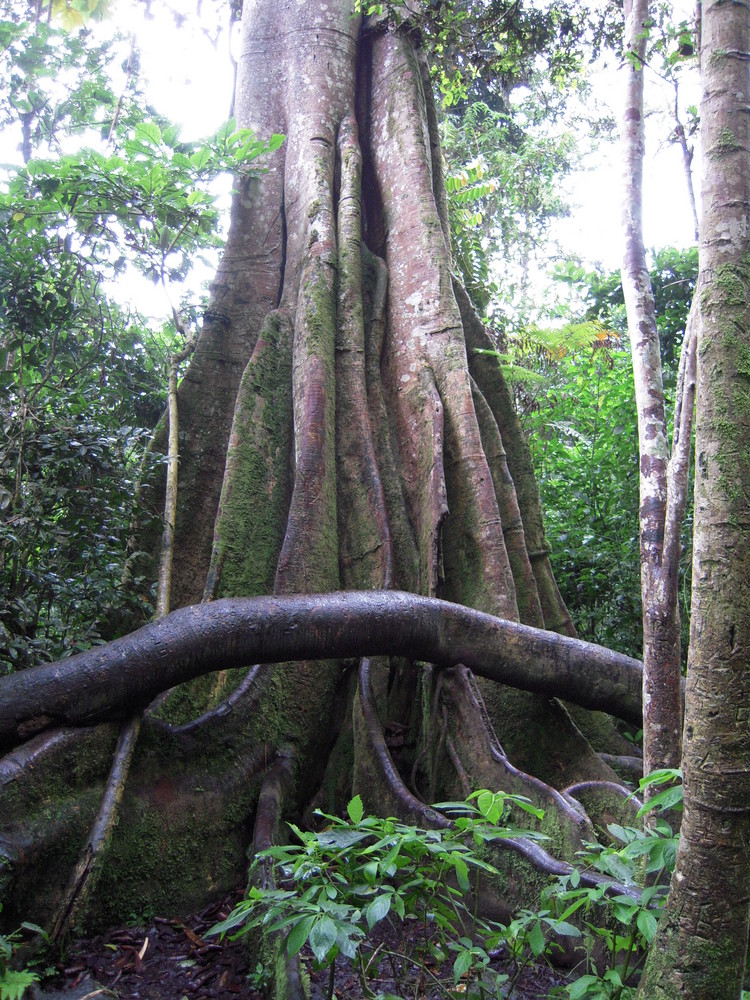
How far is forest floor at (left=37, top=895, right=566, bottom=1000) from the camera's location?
9.16 ft

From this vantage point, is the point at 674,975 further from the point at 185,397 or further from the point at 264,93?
the point at 264,93

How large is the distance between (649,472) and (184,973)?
2.88 m

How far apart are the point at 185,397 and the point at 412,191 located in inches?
93.9

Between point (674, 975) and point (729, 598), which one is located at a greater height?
point (729, 598)

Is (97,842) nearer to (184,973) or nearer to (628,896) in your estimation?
(184,973)

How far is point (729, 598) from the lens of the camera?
1949mm

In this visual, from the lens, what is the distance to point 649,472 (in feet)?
12.2

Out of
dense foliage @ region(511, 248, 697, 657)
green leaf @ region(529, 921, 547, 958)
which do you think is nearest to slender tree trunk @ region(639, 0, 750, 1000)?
green leaf @ region(529, 921, 547, 958)

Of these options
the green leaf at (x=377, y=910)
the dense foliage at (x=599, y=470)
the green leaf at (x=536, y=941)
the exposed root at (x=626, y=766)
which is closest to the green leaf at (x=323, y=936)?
the green leaf at (x=377, y=910)

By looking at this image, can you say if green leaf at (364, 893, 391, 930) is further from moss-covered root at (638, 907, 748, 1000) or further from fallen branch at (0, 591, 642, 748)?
fallen branch at (0, 591, 642, 748)

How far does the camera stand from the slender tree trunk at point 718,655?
188cm

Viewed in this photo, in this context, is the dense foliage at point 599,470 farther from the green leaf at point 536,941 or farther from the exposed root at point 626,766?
the green leaf at point 536,941

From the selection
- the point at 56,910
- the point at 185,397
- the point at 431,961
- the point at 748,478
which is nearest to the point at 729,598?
the point at 748,478

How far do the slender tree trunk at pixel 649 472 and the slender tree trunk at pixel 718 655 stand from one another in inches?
36.5
